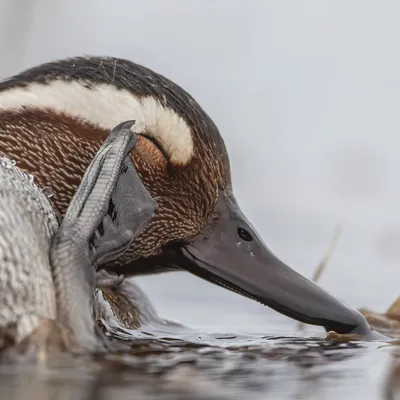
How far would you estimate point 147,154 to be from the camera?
4.52m

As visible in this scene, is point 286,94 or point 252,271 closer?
point 252,271

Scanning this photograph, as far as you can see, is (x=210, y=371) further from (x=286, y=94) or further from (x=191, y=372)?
(x=286, y=94)

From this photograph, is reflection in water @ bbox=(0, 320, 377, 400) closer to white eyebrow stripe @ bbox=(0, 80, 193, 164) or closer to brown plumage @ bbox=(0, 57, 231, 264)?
brown plumage @ bbox=(0, 57, 231, 264)

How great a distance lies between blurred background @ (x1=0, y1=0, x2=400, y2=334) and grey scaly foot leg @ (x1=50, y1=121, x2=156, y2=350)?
2.05 m

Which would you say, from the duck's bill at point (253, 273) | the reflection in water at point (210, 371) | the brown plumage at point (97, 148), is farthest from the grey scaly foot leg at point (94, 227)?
the duck's bill at point (253, 273)

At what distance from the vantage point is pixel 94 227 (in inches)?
141

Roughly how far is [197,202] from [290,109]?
4.21 m

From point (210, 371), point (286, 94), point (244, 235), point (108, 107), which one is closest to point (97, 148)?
point (108, 107)

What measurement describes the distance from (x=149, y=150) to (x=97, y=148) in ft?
0.63

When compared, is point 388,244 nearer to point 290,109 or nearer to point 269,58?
point 290,109

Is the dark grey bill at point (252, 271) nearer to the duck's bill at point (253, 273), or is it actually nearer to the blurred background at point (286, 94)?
the duck's bill at point (253, 273)

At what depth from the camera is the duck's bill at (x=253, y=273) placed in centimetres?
433

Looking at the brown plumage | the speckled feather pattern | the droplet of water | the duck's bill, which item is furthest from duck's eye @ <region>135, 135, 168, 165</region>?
the speckled feather pattern

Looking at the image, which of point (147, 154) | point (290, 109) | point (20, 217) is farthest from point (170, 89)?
point (290, 109)
